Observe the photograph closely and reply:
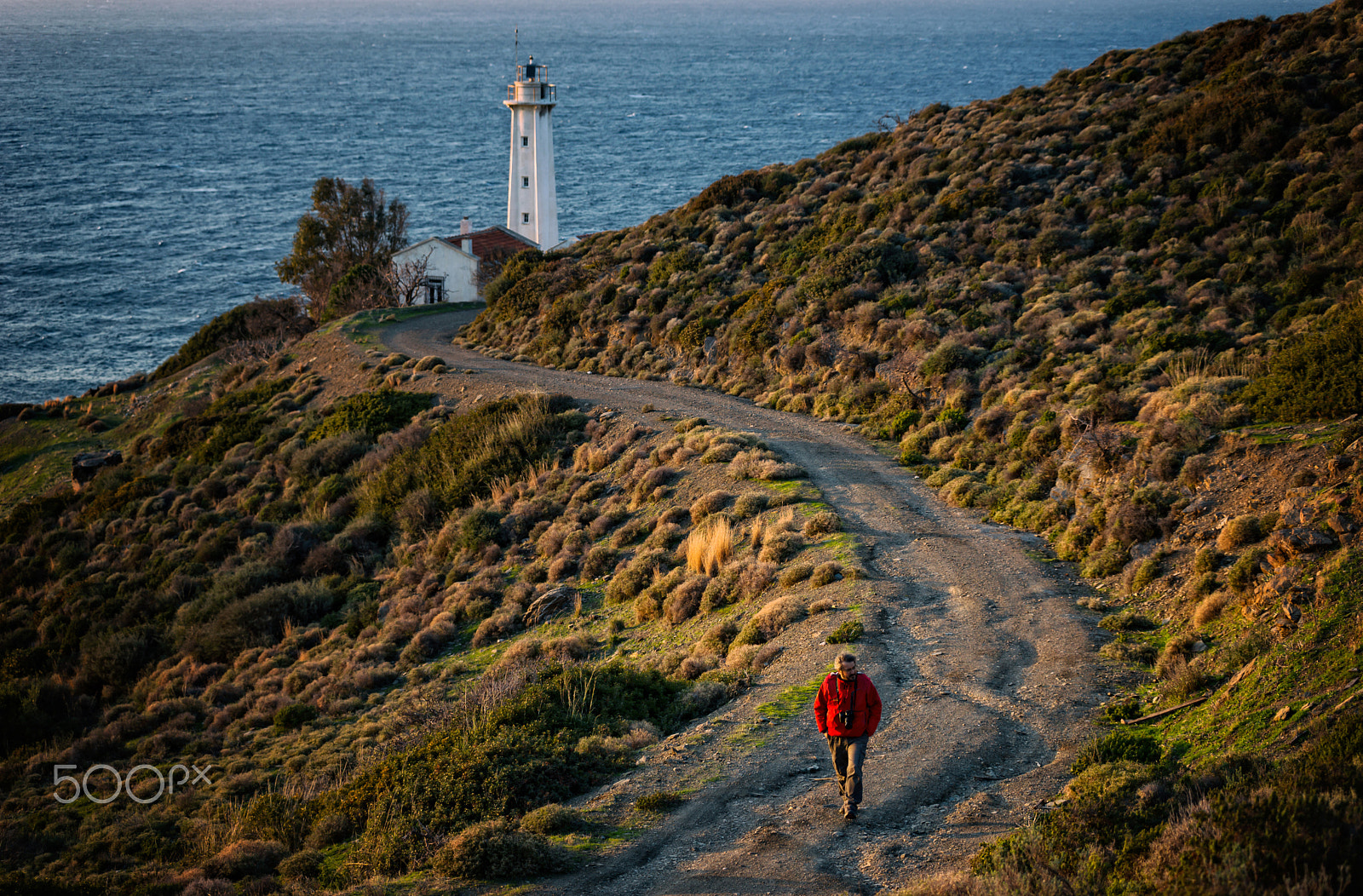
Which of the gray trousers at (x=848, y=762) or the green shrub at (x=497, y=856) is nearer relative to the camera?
the green shrub at (x=497, y=856)

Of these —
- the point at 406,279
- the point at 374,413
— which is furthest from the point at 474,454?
the point at 406,279

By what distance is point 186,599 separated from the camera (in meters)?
25.0

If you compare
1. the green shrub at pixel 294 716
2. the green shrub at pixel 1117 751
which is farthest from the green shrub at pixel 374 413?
the green shrub at pixel 1117 751

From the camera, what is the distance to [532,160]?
5825 cm

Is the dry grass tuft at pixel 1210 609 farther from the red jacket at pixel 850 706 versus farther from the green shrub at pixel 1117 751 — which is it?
the red jacket at pixel 850 706

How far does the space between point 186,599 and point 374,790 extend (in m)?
16.6

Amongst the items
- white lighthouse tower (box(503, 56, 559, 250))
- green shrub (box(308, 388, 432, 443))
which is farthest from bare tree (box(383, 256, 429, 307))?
green shrub (box(308, 388, 432, 443))

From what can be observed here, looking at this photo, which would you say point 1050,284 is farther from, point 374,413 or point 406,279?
point 406,279

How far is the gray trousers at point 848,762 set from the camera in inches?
341

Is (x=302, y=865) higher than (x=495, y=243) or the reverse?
the reverse

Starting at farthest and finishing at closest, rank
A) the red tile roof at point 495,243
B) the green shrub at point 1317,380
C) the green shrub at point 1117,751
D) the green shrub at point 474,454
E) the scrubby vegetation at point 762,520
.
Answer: the red tile roof at point 495,243
the green shrub at point 474,454
the green shrub at point 1317,380
the scrubby vegetation at point 762,520
the green shrub at point 1117,751

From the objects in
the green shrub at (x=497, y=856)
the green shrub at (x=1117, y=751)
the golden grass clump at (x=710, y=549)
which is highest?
the green shrub at (x=1117, y=751)

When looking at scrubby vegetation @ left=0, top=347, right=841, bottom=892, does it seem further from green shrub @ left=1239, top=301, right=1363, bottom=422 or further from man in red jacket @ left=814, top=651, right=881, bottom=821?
green shrub @ left=1239, top=301, right=1363, bottom=422

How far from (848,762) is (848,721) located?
0.43 metres
